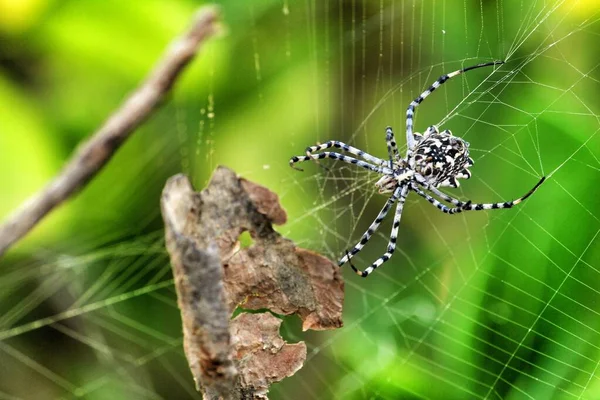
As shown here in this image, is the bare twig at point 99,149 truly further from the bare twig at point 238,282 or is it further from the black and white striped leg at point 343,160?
the black and white striped leg at point 343,160

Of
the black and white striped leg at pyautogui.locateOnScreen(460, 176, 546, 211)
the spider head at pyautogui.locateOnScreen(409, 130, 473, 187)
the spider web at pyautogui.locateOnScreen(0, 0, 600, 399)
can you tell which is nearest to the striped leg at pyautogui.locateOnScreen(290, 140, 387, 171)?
the spider web at pyautogui.locateOnScreen(0, 0, 600, 399)

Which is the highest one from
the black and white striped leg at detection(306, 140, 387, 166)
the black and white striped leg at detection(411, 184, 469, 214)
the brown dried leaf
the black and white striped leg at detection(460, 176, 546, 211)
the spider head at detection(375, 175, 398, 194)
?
the black and white striped leg at detection(306, 140, 387, 166)

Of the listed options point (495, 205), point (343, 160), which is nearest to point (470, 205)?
point (495, 205)

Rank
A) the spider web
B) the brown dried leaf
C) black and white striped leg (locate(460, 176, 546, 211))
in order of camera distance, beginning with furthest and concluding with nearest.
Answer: black and white striped leg (locate(460, 176, 546, 211)), the spider web, the brown dried leaf

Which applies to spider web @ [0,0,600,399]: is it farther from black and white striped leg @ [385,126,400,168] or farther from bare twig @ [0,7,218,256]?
bare twig @ [0,7,218,256]

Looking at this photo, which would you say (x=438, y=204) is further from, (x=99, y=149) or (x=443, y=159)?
(x=99, y=149)

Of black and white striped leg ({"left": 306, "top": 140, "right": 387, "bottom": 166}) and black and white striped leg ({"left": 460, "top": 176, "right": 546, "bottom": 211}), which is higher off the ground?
black and white striped leg ({"left": 306, "top": 140, "right": 387, "bottom": 166})

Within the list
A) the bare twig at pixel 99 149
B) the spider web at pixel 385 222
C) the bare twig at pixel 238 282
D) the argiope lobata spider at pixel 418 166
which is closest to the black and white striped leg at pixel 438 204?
the argiope lobata spider at pixel 418 166
